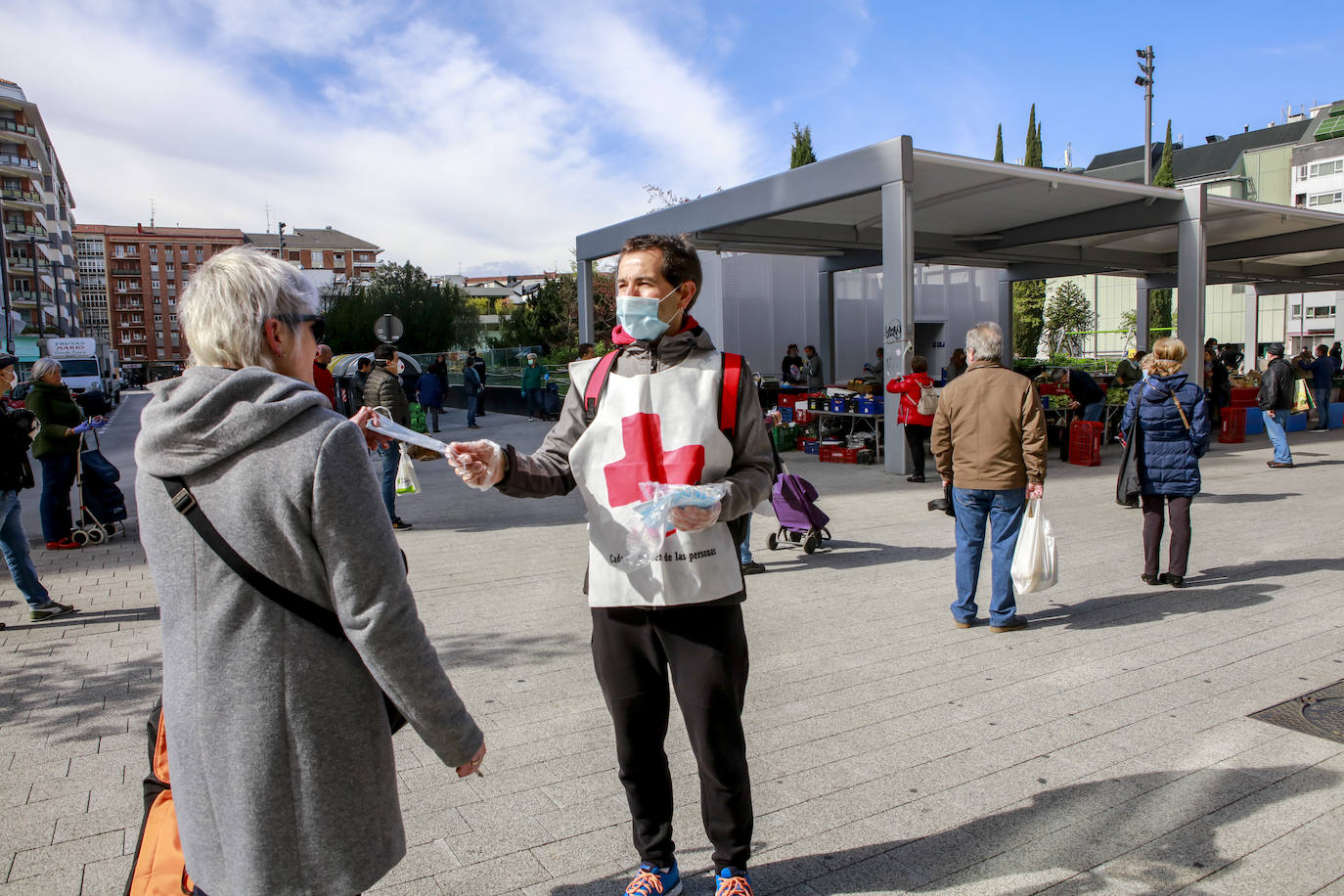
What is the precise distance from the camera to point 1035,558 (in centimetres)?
502

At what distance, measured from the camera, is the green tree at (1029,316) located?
42.9 meters

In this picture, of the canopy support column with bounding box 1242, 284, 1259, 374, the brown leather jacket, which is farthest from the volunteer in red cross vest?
the canopy support column with bounding box 1242, 284, 1259, 374

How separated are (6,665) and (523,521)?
5.06 meters

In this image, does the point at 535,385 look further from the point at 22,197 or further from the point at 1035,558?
the point at 22,197

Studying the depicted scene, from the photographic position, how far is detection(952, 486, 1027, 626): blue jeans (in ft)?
17.5

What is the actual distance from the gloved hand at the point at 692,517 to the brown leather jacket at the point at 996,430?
3.45m

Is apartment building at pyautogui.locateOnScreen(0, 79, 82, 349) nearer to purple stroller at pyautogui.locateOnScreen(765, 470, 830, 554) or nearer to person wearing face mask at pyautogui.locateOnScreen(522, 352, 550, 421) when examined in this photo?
person wearing face mask at pyautogui.locateOnScreen(522, 352, 550, 421)

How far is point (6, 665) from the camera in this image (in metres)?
5.18

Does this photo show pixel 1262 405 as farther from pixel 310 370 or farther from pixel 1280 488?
pixel 310 370

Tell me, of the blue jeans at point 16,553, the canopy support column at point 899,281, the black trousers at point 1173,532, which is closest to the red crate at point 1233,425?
the canopy support column at point 899,281

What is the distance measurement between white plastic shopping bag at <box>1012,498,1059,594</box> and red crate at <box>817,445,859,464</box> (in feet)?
29.9

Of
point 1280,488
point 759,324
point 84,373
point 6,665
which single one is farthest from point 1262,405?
point 84,373

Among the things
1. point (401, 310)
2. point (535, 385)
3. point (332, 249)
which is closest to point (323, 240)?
point (332, 249)

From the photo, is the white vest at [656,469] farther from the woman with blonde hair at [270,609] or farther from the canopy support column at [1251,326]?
the canopy support column at [1251,326]
